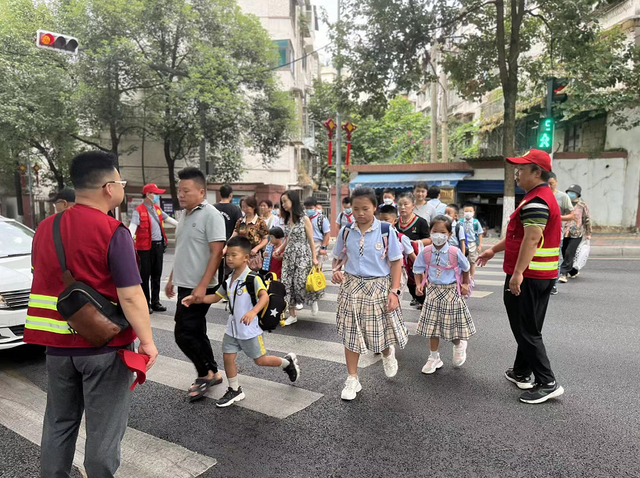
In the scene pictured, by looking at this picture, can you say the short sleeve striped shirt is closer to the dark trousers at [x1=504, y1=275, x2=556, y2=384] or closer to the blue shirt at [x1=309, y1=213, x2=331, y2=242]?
the dark trousers at [x1=504, y1=275, x2=556, y2=384]

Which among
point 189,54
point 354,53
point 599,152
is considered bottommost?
point 599,152

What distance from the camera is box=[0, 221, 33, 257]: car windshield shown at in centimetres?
536

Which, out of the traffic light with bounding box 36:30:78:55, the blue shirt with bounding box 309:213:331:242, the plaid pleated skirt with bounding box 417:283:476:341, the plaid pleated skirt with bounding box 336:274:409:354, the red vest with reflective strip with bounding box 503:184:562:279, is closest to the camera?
the red vest with reflective strip with bounding box 503:184:562:279

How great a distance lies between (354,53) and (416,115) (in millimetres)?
14507

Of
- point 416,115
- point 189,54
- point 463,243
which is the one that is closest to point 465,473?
point 463,243

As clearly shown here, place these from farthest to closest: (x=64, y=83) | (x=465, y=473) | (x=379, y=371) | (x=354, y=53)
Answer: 1. (x=64, y=83)
2. (x=354, y=53)
3. (x=379, y=371)
4. (x=465, y=473)

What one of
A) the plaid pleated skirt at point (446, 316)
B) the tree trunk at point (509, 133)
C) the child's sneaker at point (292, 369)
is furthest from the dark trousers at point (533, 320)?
the tree trunk at point (509, 133)

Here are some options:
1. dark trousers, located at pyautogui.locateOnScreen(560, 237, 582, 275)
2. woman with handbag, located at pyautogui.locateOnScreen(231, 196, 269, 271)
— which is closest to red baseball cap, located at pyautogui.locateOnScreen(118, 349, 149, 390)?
woman with handbag, located at pyautogui.locateOnScreen(231, 196, 269, 271)

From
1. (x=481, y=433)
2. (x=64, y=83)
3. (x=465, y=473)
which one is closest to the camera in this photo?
(x=465, y=473)

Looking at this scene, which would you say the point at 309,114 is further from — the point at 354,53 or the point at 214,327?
the point at 214,327

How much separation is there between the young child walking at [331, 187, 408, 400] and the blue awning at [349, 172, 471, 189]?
14.5 meters

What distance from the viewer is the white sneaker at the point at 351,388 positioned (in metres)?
3.59

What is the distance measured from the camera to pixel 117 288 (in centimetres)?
211

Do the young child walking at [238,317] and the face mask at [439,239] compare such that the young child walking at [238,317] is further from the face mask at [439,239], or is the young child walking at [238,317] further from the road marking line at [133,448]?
the face mask at [439,239]
